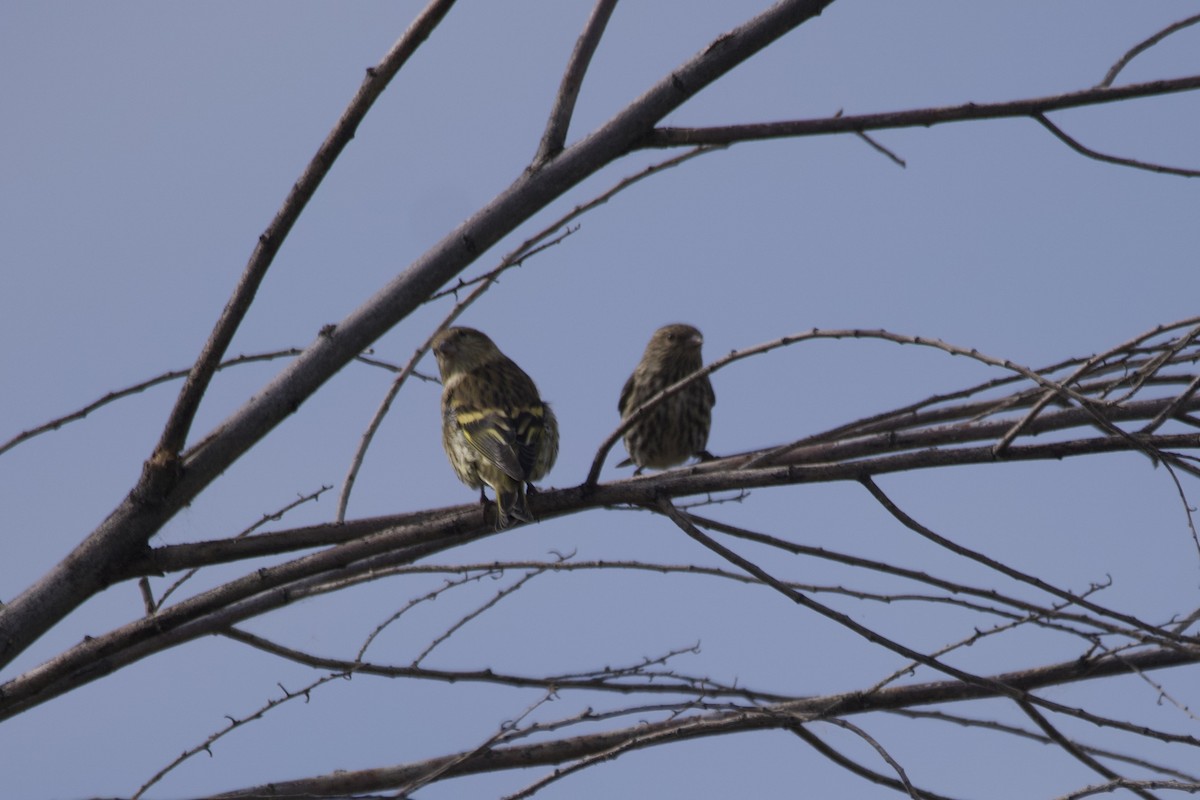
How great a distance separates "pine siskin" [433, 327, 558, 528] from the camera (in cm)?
551

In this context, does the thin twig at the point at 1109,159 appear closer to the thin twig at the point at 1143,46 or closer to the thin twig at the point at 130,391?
the thin twig at the point at 1143,46

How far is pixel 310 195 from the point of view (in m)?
3.20

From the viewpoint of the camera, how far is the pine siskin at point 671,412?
825cm

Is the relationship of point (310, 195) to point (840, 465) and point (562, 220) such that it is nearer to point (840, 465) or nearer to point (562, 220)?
point (562, 220)

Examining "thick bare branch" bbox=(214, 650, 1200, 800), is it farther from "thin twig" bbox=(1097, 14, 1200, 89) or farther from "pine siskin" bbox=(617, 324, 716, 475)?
"pine siskin" bbox=(617, 324, 716, 475)

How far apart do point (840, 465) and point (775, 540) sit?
0.82 feet

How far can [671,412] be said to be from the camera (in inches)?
323

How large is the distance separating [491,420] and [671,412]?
89.0 inches

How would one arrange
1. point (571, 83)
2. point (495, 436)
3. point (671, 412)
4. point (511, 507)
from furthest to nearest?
point (671, 412) < point (495, 436) < point (511, 507) < point (571, 83)

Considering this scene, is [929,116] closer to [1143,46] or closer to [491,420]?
[1143,46]

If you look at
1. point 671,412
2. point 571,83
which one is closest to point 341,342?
point 571,83

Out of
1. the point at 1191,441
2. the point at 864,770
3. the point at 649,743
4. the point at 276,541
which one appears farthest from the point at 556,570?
the point at 1191,441

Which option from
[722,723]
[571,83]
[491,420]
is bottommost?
[722,723]

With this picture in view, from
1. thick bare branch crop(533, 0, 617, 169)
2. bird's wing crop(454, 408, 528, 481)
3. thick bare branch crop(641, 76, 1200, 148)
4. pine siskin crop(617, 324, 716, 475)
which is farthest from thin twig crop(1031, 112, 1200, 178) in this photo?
pine siskin crop(617, 324, 716, 475)
